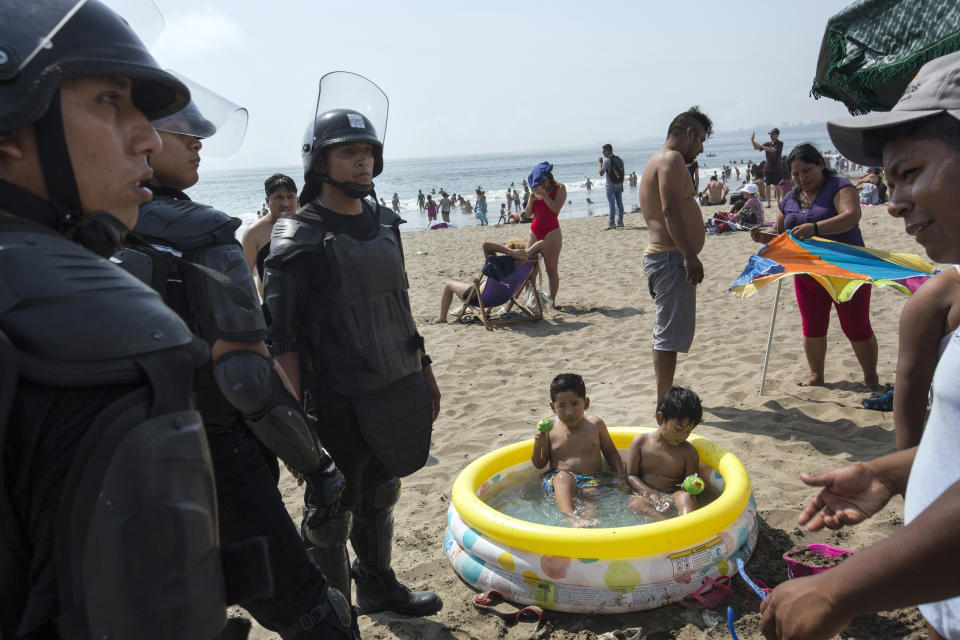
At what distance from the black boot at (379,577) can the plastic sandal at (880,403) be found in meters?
3.55

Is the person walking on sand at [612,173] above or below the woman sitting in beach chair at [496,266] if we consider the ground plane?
above

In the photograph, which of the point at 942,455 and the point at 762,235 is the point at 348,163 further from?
the point at 762,235

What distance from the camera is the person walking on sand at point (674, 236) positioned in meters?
4.35

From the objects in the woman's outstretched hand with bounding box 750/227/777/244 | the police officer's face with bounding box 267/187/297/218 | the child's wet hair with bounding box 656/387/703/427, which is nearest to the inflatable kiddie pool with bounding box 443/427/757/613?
the child's wet hair with bounding box 656/387/703/427

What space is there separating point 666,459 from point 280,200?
3.49 meters

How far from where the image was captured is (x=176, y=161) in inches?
81.2

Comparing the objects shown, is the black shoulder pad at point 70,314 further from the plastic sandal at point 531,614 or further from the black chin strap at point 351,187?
the plastic sandal at point 531,614

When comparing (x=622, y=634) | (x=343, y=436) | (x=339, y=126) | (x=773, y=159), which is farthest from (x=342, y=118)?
(x=773, y=159)

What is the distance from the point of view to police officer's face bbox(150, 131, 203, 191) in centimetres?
204

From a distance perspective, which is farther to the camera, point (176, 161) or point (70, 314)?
point (176, 161)

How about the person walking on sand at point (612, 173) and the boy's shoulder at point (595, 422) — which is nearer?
the boy's shoulder at point (595, 422)

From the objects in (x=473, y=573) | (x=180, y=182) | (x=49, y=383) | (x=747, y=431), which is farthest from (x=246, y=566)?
(x=747, y=431)

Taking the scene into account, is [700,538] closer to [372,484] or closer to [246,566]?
[372,484]

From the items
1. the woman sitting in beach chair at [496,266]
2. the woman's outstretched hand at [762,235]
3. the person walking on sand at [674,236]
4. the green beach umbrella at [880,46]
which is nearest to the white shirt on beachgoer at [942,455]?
the green beach umbrella at [880,46]
